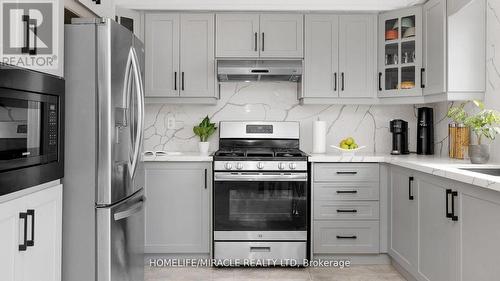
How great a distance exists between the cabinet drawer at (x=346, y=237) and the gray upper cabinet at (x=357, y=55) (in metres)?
1.16

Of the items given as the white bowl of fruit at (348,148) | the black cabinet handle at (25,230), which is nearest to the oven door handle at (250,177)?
the white bowl of fruit at (348,148)

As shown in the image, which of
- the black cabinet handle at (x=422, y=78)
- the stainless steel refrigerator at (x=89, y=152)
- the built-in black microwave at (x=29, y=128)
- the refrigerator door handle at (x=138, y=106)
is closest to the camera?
the built-in black microwave at (x=29, y=128)

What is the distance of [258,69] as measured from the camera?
11.7ft

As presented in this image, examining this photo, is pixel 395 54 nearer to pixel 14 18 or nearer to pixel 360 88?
pixel 360 88

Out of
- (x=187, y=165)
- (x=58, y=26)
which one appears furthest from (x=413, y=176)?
(x=58, y=26)

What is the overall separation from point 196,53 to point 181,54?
135mm

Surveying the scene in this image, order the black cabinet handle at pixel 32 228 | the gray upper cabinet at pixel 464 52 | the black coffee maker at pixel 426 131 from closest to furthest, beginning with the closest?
the black cabinet handle at pixel 32 228 < the gray upper cabinet at pixel 464 52 < the black coffee maker at pixel 426 131

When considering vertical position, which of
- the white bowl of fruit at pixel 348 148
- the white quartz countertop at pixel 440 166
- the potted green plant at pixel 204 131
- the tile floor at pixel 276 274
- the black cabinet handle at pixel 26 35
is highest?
the black cabinet handle at pixel 26 35

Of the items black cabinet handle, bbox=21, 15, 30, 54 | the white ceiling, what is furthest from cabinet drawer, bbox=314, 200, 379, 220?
black cabinet handle, bbox=21, 15, 30, 54

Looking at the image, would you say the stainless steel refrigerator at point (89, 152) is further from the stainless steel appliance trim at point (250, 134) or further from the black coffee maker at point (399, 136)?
the black coffee maker at point (399, 136)

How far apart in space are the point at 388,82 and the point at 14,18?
2985 millimetres

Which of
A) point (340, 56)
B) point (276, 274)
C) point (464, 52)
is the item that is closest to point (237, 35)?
point (340, 56)

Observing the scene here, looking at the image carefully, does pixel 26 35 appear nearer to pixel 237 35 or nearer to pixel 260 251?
pixel 237 35

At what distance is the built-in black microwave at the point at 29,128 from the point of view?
5.12 feet
